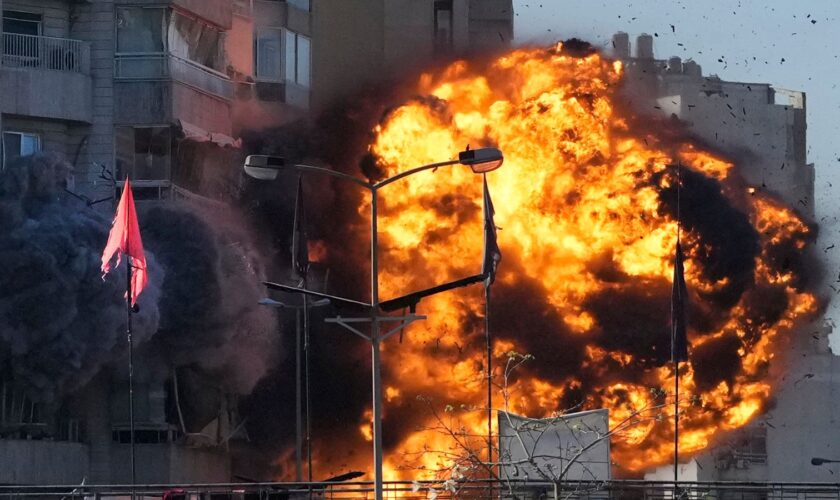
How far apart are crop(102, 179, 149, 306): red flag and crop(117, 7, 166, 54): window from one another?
46.5 feet

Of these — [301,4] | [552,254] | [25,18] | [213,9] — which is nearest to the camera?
[25,18]

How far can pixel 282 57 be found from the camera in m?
112

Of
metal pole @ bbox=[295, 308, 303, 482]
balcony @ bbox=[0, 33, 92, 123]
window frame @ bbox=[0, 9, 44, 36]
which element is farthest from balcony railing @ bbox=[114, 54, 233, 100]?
metal pole @ bbox=[295, 308, 303, 482]

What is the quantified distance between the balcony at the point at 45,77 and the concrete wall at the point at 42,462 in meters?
12.5

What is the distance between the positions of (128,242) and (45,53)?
13.9m

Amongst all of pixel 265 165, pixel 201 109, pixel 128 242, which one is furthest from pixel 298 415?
pixel 265 165

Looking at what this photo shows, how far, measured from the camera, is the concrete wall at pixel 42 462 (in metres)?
88.6

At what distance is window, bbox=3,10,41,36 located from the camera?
93.8 m

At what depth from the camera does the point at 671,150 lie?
10419 centimetres

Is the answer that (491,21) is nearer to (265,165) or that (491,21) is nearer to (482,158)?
(265,165)

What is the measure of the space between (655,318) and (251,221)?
17160 mm

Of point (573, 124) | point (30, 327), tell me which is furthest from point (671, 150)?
point (30, 327)

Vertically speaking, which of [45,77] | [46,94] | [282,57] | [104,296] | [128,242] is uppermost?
[282,57]

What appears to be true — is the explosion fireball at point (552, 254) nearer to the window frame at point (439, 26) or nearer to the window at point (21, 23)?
the window at point (21, 23)
